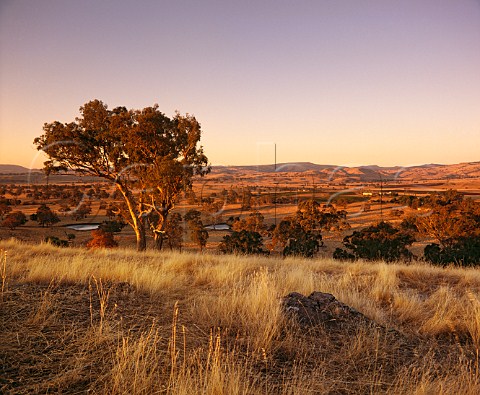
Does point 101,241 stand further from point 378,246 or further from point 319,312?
point 319,312

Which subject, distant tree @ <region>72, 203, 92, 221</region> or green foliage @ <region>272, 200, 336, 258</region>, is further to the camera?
distant tree @ <region>72, 203, 92, 221</region>

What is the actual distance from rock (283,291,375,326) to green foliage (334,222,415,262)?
23581 millimetres

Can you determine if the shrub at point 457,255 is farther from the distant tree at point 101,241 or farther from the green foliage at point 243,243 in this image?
the distant tree at point 101,241

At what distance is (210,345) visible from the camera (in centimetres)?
269

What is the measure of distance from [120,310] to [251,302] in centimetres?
171

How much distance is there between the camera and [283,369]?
2918mm

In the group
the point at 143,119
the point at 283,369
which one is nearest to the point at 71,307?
the point at 283,369

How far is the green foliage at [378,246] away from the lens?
91.5 feet

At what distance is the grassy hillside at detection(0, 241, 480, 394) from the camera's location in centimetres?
250

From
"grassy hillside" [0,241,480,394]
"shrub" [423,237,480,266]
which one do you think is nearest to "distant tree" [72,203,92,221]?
"shrub" [423,237,480,266]

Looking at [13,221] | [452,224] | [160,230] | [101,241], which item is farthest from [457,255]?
[13,221]

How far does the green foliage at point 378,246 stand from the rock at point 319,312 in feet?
77.4

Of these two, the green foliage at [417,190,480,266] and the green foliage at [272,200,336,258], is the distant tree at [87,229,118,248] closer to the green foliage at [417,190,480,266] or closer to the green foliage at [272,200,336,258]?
the green foliage at [272,200,336,258]

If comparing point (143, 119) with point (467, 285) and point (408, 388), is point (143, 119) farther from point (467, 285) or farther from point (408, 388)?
point (408, 388)
